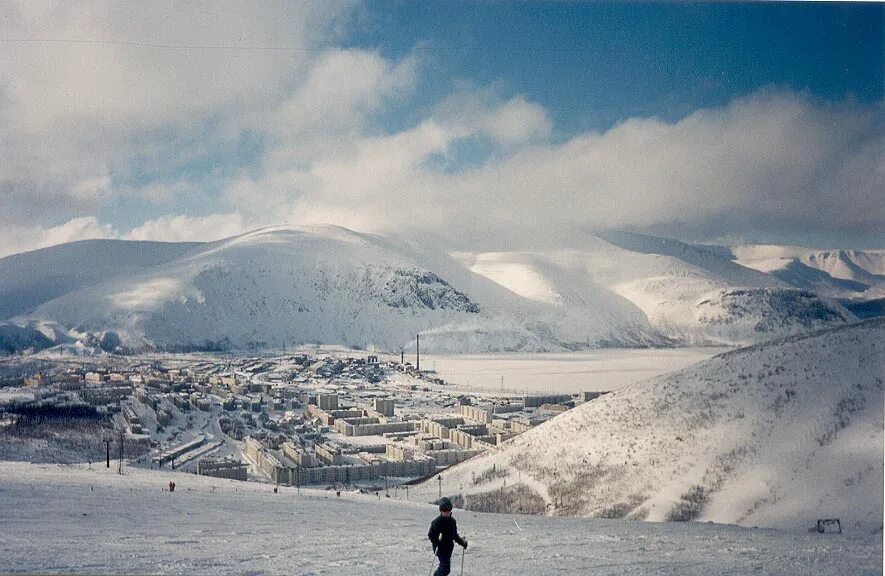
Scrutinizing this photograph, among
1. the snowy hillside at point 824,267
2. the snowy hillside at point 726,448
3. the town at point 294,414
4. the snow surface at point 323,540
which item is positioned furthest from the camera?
the town at point 294,414

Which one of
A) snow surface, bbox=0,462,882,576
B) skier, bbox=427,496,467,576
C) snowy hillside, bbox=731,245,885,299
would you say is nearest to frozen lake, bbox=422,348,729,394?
snowy hillside, bbox=731,245,885,299

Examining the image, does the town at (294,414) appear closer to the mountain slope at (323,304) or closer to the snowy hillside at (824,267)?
the mountain slope at (323,304)

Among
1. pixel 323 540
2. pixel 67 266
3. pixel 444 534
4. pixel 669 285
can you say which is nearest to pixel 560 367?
pixel 669 285

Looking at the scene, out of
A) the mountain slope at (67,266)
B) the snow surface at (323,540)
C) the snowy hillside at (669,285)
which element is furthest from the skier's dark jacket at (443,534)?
the mountain slope at (67,266)

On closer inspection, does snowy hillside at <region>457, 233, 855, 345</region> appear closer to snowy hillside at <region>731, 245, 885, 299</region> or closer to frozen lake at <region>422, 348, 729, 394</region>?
snowy hillside at <region>731, 245, 885, 299</region>

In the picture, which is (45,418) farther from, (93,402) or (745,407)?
(745,407)

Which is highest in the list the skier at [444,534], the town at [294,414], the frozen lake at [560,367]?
the frozen lake at [560,367]

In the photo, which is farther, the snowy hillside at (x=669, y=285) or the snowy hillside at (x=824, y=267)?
the snowy hillside at (x=669, y=285)

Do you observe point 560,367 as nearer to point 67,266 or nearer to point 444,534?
point 444,534

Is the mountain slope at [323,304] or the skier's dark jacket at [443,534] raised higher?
the mountain slope at [323,304]
